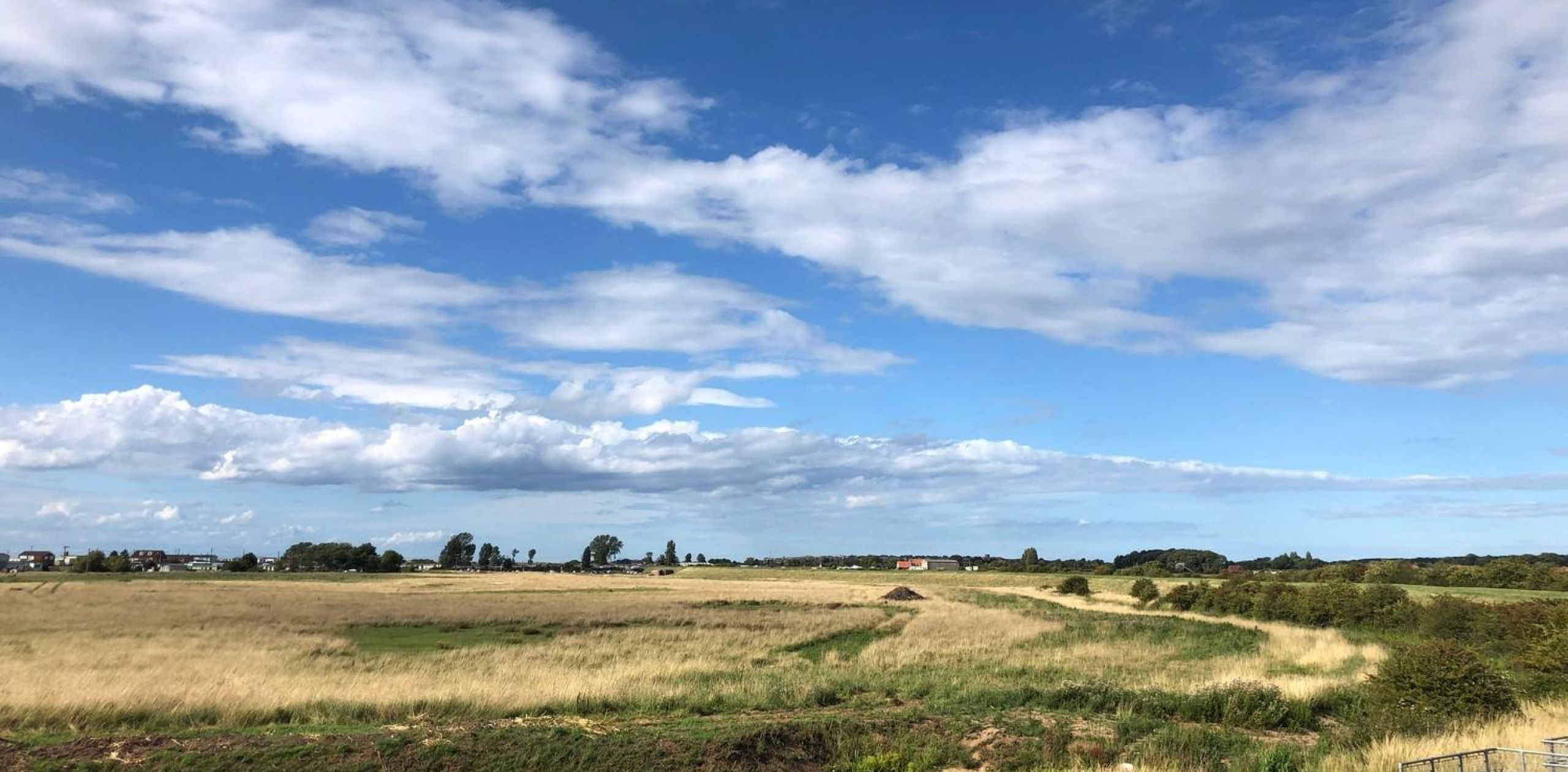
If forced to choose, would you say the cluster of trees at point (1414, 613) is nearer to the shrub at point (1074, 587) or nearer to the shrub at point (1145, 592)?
the shrub at point (1145, 592)

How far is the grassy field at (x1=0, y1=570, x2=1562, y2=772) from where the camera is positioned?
1609 cm

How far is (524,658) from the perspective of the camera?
1199 inches

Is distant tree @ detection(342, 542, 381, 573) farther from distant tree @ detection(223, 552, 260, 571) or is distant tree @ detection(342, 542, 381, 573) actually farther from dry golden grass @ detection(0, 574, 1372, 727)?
dry golden grass @ detection(0, 574, 1372, 727)

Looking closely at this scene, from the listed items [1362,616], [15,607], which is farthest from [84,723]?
[1362,616]

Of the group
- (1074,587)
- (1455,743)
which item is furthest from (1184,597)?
(1455,743)

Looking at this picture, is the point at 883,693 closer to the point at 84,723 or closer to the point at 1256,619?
the point at 84,723

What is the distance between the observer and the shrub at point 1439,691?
18.0m

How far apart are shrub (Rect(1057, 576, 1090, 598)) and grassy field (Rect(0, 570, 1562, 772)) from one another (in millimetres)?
39785

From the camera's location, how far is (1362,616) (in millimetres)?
51781

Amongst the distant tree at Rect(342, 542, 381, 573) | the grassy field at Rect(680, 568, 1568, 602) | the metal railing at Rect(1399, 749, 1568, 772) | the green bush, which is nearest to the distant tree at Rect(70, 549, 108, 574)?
the distant tree at Rect(342, 542, 381, 573)

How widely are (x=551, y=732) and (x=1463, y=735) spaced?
15320 mm

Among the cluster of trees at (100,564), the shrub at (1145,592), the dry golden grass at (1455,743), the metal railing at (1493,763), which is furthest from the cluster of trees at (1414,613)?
the cluster of trees at (100,564)

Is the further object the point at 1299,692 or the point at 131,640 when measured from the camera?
the point at 131,640

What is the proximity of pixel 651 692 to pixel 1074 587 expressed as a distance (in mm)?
76066
